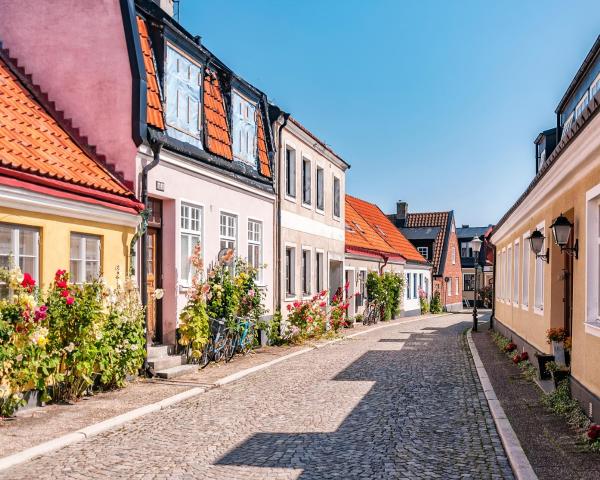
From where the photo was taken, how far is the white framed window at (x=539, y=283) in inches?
501

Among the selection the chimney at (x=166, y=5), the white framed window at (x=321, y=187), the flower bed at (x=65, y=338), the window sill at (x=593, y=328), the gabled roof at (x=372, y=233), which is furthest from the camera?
the gabled roof at (x=372, y=233)

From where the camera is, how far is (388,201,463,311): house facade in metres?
48.4

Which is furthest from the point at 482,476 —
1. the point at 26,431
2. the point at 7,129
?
the point at 7,129

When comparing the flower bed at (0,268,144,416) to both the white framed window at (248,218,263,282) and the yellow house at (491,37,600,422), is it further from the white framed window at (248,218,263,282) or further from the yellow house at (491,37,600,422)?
the white framed window at (248,218,263,282)

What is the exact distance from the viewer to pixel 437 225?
167ft

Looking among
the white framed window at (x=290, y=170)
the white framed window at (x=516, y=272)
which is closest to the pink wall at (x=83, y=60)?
the white framed window at (x=290, y=170)

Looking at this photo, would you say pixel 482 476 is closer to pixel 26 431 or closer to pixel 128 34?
pixel 26 431

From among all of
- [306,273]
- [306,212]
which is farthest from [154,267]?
[306,273]

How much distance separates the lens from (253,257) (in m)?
17.6

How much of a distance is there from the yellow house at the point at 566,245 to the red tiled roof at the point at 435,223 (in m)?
28.6

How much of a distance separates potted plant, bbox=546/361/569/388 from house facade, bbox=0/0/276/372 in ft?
21.4

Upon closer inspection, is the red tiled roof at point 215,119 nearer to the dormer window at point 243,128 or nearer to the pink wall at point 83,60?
the dormer window at point 243,128

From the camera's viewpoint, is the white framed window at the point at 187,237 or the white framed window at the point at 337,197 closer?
the white framed window at the point at 187,237

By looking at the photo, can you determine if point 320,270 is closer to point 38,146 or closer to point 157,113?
point 157,113
